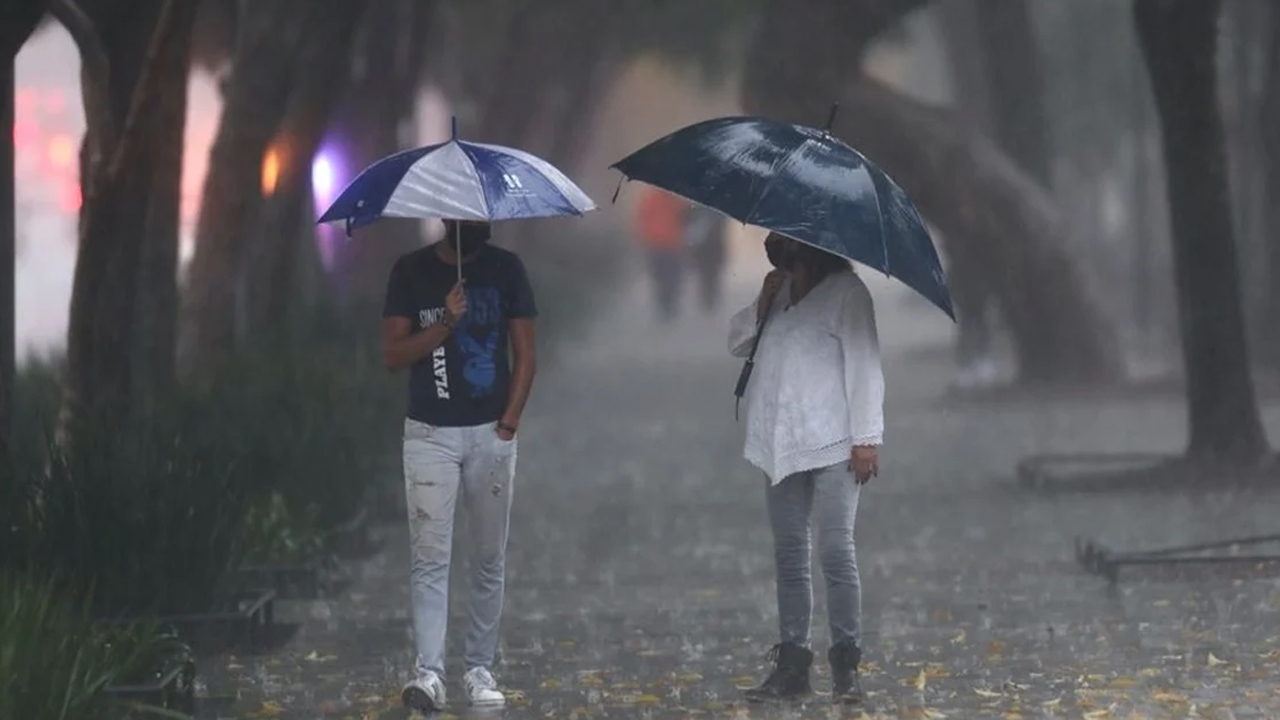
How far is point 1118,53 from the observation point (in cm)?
4150

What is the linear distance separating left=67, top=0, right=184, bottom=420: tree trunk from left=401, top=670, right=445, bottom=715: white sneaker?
296 cm

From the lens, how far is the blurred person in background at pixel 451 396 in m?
9.11

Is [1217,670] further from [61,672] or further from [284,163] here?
[284,163]

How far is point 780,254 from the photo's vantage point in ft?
30.7

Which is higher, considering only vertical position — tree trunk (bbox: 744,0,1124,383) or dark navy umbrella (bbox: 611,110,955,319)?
tree trunk (bbox: 744,0,1124,383)

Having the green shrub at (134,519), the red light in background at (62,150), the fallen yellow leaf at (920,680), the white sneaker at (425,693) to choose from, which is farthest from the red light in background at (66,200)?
the white sneaker at (425,693)

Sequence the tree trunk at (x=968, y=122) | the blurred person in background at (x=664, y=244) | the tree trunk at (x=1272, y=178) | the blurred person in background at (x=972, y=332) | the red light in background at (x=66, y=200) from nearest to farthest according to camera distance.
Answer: the tree trunk at (x=1272, y=178), the tree trunk at (x=968, y=122), the blurred person in background at (x=972, y=332), the red light in background at (x=66, y=200), the blurred person in background at (x=664, y=244)

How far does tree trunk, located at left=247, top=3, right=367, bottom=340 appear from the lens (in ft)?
60.1

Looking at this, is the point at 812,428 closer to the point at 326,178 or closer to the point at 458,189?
the point at 458,189

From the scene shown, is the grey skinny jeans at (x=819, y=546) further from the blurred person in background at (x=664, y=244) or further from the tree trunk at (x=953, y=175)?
the blurred person in background at (x=664, y=244)

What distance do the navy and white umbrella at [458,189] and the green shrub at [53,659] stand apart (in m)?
1.55

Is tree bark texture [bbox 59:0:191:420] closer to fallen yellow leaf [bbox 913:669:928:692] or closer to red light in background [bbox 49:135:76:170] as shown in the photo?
fallen yellow leaf [bbox 913:669:928:692]

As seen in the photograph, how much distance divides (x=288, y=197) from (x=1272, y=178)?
380 inches

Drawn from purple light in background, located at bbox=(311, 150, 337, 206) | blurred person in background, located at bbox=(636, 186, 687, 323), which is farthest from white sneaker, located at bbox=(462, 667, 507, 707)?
blurred person in background, located at bbox=(636, 186, 687, 323)
